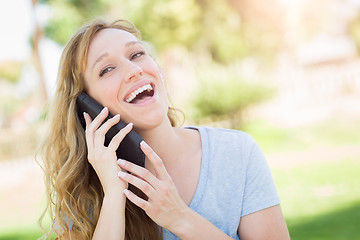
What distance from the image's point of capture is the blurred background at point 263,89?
622 cm

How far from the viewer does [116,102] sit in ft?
6.37

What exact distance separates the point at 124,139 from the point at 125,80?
0.27m

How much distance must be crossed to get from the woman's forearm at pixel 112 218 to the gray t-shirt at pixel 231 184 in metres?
0.28

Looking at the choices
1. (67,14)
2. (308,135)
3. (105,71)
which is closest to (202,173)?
(105,71)

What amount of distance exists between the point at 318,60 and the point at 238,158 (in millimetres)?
18356

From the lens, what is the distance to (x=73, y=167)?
6.61 ft

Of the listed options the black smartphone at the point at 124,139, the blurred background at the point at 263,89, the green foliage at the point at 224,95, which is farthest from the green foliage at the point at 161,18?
the black smartphone at the point at 124,139

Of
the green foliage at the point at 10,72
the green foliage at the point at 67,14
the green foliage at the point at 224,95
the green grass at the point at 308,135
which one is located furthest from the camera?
the green foliage at the point at 10,72

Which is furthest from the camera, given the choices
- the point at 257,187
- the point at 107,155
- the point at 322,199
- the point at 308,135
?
the point at 308,135

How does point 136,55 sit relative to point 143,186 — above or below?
above

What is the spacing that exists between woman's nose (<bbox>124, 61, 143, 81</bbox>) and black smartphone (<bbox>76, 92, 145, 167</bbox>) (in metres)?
0.20

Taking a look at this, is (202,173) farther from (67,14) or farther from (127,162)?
(67,14)

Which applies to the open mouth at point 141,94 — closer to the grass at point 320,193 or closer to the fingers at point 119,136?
the fingers at point 119,136

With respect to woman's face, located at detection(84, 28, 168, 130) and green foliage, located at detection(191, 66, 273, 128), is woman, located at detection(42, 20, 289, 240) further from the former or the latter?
green foliage, located at detection(191, 66, 273, 128)
